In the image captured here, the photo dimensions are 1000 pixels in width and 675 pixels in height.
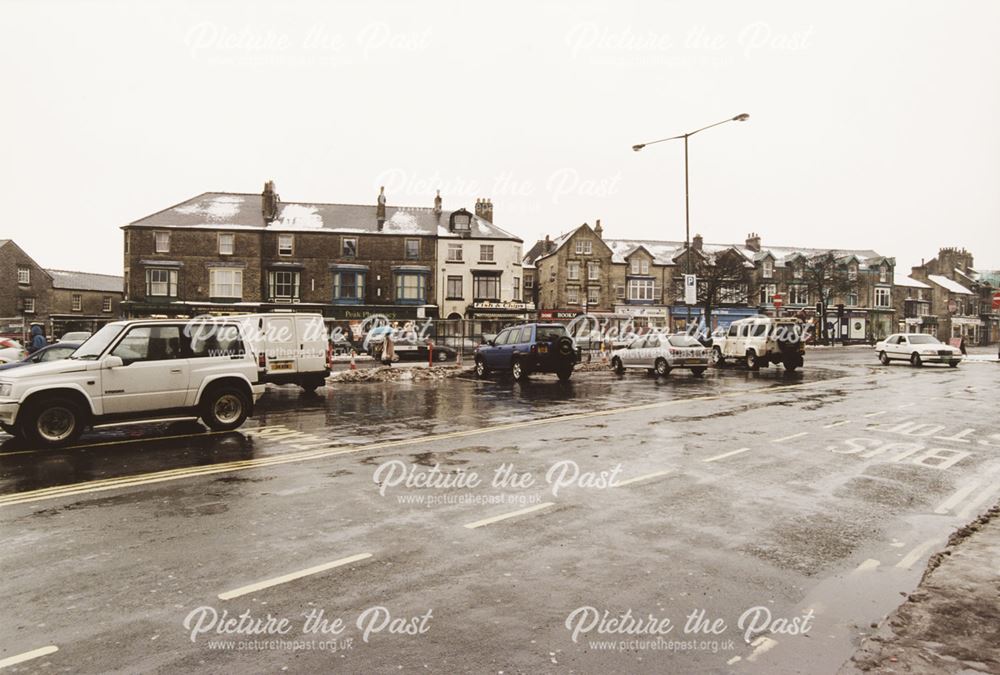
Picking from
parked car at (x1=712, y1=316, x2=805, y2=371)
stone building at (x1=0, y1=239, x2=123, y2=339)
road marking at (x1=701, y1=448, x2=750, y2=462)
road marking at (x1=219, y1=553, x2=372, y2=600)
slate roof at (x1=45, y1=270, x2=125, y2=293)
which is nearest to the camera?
road marking at (x1=219, y1=553, x2=372, y2=600)

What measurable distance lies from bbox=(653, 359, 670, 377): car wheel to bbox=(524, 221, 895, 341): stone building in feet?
98.5

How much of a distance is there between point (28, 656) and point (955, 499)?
899cm

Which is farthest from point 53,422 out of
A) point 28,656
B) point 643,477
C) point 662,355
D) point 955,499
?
point 662,355

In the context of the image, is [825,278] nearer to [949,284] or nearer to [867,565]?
[949,284]

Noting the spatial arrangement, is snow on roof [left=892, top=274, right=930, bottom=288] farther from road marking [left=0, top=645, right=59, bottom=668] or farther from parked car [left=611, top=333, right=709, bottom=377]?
road marking [left=0, top=645, right=59, bottom=668]

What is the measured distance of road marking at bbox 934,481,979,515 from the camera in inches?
274

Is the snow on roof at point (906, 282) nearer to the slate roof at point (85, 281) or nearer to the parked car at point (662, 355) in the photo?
the parked car at point (662, 355)

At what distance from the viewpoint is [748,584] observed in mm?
4859

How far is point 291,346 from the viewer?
18094 millimetres

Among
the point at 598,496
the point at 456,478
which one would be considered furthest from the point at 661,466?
the point at 456,478

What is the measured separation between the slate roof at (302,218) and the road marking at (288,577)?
165ft

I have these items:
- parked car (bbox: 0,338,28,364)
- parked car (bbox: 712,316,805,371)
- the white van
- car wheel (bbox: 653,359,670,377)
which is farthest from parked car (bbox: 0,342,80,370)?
parked car (bbox: 712,316,805,371)

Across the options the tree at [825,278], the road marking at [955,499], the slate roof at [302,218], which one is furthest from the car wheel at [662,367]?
the tree at [825,278]

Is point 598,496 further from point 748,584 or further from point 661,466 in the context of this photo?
point 748,584
